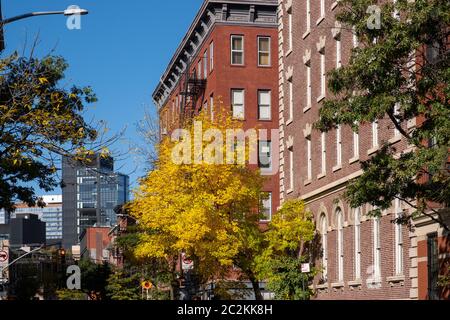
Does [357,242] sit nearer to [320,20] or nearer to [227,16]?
[320,20]

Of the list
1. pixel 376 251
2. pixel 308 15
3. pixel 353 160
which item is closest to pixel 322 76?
pixel 308 15

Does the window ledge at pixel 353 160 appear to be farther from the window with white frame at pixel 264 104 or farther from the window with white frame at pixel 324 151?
the window with white frame at pixel 264 104

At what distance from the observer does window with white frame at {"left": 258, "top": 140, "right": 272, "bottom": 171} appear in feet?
240

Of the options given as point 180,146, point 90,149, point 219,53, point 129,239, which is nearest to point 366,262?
point 180,146

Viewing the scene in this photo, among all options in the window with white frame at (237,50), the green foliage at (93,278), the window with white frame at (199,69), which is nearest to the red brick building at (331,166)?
the window with white frame at (237,50)

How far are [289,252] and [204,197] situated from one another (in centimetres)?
543

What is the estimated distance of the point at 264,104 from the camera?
75250 mm

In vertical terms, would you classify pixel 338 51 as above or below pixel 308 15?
below

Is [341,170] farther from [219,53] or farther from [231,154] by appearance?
[219,53]

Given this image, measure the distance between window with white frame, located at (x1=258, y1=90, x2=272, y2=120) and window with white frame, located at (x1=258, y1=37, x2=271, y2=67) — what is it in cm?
220

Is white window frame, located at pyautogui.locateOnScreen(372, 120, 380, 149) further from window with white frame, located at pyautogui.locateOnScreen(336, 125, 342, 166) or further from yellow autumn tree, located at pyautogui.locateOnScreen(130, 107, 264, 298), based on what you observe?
yellow autumn tree, located at pyautogui.locateOnScreen(130, 107, 264, 298)

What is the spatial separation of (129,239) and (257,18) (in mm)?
21129

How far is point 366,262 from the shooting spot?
132 feet
